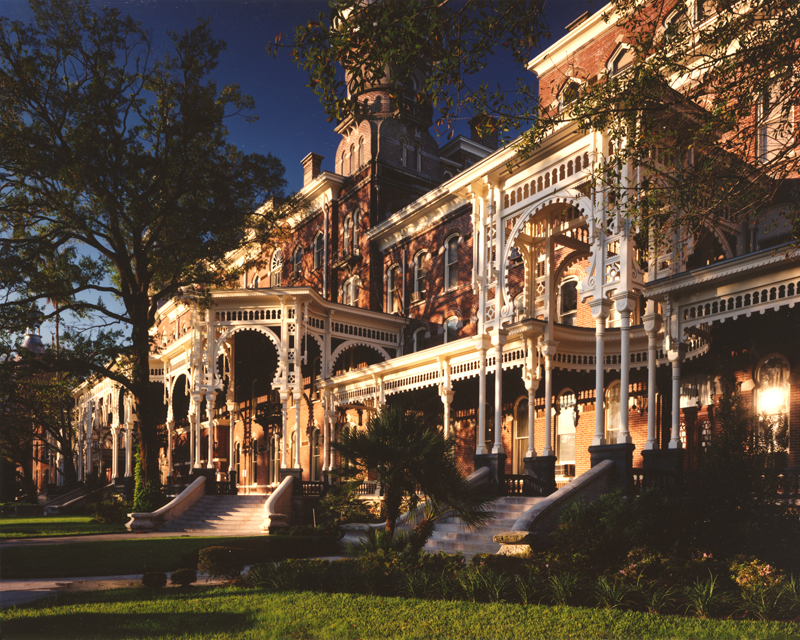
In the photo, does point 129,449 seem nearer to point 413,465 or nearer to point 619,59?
point 619,59

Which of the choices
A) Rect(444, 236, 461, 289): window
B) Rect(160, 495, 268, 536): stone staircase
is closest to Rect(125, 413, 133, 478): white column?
Rect(160, 495, 268, 536): stone staircase

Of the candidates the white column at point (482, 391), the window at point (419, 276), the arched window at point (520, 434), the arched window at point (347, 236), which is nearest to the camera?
the white column at point (482, 391)

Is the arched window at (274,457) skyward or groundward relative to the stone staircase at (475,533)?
groundward

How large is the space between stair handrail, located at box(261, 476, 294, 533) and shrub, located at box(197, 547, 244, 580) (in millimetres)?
9857

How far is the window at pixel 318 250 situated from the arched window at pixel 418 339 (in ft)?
29.4

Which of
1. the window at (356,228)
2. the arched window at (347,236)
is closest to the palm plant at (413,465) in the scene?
the window at (356,228)

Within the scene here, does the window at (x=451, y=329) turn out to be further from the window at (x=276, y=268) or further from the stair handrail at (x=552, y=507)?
the window at (x=276, y=268)

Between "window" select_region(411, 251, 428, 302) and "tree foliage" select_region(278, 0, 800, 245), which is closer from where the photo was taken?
"tree foliage" select_region(278, 0, 800, 245)

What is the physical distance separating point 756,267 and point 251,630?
10981 millimetres

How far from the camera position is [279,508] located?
74.4 feet

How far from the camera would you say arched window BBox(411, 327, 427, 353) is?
2953 cm

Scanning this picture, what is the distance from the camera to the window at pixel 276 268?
40.3 metres

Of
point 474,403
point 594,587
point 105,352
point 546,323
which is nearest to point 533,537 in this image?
point 594,587

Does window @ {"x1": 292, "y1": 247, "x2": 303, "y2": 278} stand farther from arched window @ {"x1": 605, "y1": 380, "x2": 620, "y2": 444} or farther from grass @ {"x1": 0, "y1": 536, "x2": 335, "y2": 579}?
grass @ {"x1": 0, "y1": 536, "x2": 335, "y2": 579}
